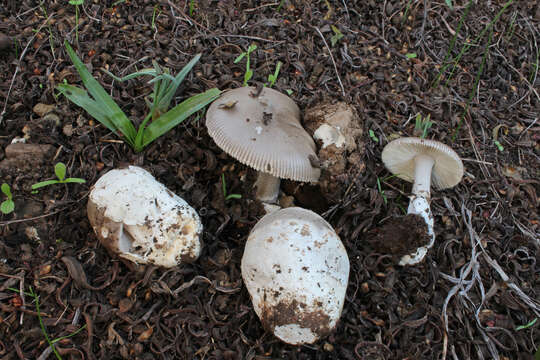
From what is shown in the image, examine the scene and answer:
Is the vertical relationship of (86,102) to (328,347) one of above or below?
above

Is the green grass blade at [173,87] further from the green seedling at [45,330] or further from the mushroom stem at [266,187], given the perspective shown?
the green seedling at [45,330]

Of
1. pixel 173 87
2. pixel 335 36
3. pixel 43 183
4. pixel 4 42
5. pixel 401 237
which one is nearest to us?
pixel 43 183

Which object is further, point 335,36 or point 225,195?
point 335,36

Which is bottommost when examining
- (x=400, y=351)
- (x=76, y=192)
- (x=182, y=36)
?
(x=400, y=351)

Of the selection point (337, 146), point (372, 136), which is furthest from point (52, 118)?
point (372, 136)

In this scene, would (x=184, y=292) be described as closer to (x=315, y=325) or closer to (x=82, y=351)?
(x=82, y=351)

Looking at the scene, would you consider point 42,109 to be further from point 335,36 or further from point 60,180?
point 335,36

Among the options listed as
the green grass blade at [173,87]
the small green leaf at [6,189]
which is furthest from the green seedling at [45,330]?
the green grass blade at [173,87]

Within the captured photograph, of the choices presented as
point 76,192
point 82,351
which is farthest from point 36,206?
point 82,351

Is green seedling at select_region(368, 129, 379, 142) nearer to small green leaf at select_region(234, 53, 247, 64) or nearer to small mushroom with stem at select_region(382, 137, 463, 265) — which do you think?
small mushroom with stem at select_region(382, 137, 463, 265)
